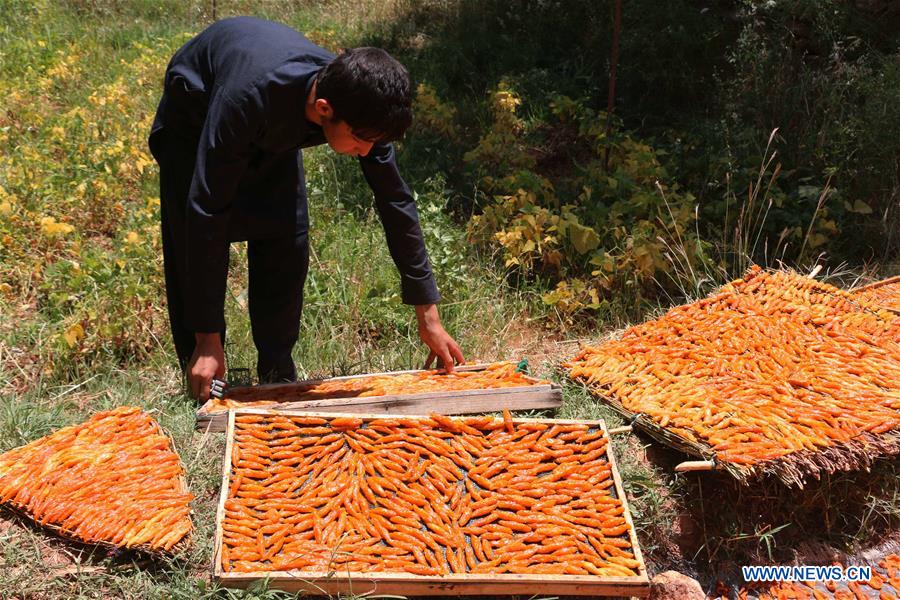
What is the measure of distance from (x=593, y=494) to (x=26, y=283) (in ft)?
10.9

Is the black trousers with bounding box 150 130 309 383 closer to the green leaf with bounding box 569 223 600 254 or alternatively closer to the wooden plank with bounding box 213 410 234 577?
the wooden plank with bounding box 213 410 234 577

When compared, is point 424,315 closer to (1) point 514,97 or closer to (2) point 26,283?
(2) point 26,283

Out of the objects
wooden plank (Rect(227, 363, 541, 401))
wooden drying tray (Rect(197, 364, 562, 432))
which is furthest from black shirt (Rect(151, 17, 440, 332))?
wooden plank (Rect(227, 363, 541, 401))

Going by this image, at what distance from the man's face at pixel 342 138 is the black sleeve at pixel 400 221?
15.7 inches

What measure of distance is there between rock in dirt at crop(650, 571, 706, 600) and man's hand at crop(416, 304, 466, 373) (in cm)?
→ 124

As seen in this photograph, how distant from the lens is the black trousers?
3.19 meters

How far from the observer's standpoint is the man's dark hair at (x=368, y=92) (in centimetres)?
255

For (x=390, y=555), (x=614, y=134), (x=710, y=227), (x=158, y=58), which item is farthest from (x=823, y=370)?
(x=158, y=58)

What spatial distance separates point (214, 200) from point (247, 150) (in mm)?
206

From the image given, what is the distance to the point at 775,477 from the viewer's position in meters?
3.53

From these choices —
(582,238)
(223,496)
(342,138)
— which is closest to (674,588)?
(223,496)

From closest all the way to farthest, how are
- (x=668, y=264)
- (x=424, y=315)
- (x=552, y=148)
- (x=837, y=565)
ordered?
(x=424, y=315)
(x=837, y=565)
(x=668, y=264)
(x=552, y=148)

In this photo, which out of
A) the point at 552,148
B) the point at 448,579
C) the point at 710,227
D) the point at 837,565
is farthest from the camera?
the point at 552,148

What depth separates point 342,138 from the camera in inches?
107
